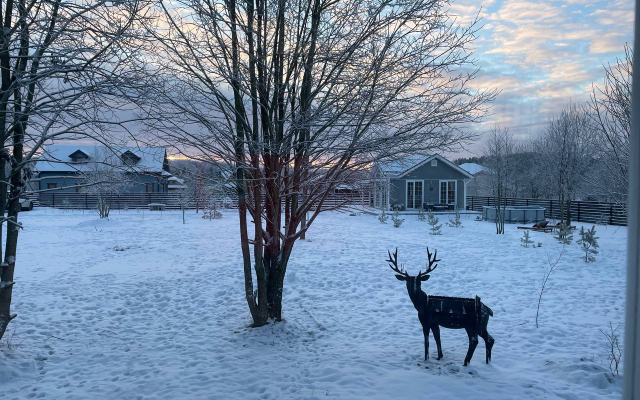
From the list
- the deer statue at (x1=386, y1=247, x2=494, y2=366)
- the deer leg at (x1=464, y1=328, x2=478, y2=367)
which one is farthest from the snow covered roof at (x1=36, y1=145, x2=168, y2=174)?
the deer leg at (x1=464, y1=328, x2=478, y2=367)

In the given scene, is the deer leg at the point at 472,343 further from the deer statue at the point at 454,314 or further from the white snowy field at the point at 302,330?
the white snowy field at the point at 302,330

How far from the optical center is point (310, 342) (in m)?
5.80

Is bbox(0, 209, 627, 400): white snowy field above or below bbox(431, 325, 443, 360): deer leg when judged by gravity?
below

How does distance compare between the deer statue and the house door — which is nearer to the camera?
the deer statue

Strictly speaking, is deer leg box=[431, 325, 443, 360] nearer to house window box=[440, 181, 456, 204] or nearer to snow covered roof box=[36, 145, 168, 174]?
snow covered roof box=[36, 145, 168, 174]

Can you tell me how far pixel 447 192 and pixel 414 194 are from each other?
2464mm

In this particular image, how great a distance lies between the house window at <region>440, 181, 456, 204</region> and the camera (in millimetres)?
28828

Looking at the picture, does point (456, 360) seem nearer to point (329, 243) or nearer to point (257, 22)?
point (257, 22)

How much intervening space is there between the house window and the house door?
1.61 meters

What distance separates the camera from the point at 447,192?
2891 cm

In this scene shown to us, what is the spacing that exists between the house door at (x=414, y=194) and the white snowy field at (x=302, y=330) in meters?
15.8

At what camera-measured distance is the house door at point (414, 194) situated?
28422mm

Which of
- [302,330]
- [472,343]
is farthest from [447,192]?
[472,343]

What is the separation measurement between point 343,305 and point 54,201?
33930mm
